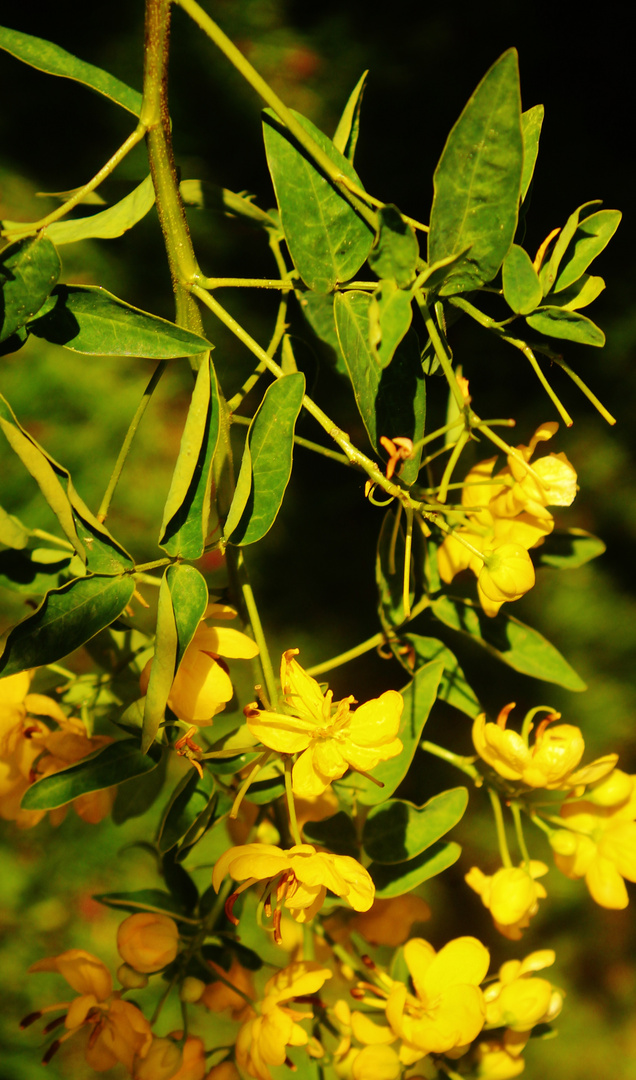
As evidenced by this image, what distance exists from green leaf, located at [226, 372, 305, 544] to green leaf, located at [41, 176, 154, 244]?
0.64ft

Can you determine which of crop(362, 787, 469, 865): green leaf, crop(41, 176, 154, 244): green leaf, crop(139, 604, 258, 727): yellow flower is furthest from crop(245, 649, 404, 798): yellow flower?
crop(41, 176, 154, 244): green leaf

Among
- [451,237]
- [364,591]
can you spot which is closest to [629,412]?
[364,591]

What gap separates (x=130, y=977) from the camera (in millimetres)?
742

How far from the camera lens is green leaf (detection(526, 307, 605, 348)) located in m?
0.60

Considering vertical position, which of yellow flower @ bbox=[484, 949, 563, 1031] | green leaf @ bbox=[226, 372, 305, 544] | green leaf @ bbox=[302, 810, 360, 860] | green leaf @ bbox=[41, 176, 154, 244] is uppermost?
green leaf @ bbox=[41, 176, 154, 244]

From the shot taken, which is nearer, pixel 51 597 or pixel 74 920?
pixel 51 597

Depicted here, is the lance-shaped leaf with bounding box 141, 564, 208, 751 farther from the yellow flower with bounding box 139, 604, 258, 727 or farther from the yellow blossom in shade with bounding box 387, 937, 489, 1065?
the yellow blossom in shade with bounding box 387, 937, 489, 1065

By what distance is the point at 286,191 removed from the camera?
1.98ft

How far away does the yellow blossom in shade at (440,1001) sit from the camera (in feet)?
2.20

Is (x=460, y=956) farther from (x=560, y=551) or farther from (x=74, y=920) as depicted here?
(x=74, y=920)

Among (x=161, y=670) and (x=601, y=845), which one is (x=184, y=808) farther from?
(x=601, y=845)

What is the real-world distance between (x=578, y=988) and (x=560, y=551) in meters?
1.31

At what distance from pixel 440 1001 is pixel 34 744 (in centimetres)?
42

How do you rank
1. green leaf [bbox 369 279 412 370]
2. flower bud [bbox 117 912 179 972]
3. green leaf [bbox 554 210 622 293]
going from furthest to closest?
flower bud [bbox 117 912 179 972], green leaf [bbox 554 210 622 293], green leaf [bbox 369 279 412 370]
